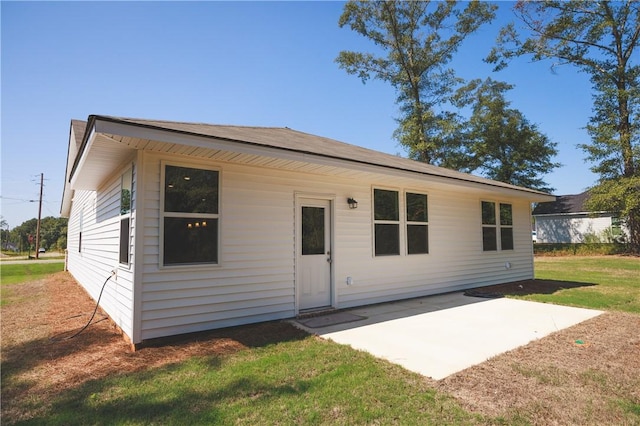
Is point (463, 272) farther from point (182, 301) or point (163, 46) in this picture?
point (163, 46)

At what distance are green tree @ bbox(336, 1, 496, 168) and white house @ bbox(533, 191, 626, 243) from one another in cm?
1102

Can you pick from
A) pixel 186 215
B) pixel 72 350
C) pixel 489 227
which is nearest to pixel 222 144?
pixel 186 215

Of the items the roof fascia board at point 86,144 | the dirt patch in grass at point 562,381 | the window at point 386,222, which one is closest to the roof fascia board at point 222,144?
the roof fascia board at point 86,144

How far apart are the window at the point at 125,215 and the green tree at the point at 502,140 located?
2516 cm

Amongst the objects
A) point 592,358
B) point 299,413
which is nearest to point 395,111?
point 592,358

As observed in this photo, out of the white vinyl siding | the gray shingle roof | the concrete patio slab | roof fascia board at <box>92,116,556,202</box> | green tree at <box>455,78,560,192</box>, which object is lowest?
the concrete patio slab

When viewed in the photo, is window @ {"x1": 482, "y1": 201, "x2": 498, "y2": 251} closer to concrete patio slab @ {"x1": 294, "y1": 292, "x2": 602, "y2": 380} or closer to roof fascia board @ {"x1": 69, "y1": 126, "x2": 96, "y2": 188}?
concrete patio slab @ {"x1": 294, "y1": 292, "x2": 602, "y2": 380}

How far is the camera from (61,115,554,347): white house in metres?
4.48

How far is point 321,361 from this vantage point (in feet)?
12.3

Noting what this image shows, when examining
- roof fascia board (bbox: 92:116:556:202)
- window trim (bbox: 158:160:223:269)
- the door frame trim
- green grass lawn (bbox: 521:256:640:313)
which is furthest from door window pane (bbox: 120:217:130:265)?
green grass lawn (bbox: 521:256:640:313)

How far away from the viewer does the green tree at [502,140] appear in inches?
1016

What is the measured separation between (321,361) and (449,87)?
991 inches

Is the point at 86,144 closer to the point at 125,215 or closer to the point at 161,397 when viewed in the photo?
the point at 125,215


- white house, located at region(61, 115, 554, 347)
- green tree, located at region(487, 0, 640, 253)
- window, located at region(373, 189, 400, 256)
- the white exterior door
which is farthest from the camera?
green tree, located at region(487, 0, 640, 253)
